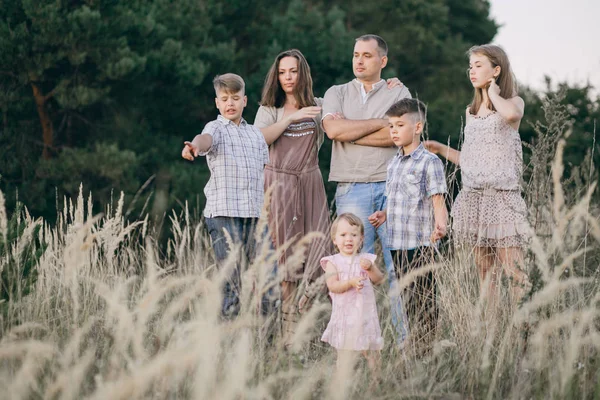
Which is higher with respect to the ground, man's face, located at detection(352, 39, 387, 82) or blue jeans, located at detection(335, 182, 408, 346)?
man's face, located at detection(352, 39, 387, 82)

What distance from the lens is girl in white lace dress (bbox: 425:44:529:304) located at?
12.8 ft

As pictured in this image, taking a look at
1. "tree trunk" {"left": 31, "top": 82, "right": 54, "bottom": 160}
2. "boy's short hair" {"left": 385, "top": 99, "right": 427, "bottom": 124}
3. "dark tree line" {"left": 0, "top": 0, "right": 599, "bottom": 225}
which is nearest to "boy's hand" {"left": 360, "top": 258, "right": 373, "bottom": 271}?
"boy's short hair" {"left": 385, "top": 99, "right": 427, "bottom": 124}

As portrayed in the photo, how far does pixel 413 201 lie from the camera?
3828 mm

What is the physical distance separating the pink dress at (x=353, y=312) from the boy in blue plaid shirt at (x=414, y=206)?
0.25 m

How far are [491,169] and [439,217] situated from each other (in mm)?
477

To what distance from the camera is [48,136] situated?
12.5 metres

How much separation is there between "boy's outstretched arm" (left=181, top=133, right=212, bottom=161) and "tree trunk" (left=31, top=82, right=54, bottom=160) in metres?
9.17

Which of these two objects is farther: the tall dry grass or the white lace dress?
the white lace dress

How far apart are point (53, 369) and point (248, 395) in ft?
2.50

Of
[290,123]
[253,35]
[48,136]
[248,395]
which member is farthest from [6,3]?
[248,395]

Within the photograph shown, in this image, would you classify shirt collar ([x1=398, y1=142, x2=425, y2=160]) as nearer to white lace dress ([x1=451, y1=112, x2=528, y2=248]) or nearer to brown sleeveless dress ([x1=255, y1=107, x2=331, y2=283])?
white lace dress ([x1=451, y1=112, x2=528, y2=248])

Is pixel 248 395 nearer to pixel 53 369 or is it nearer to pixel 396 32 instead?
pixel 53 369

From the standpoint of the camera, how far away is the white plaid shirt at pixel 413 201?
381cm

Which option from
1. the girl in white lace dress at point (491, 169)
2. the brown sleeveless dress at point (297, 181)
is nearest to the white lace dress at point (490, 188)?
the girl in white lace dress at point (491, 169)
